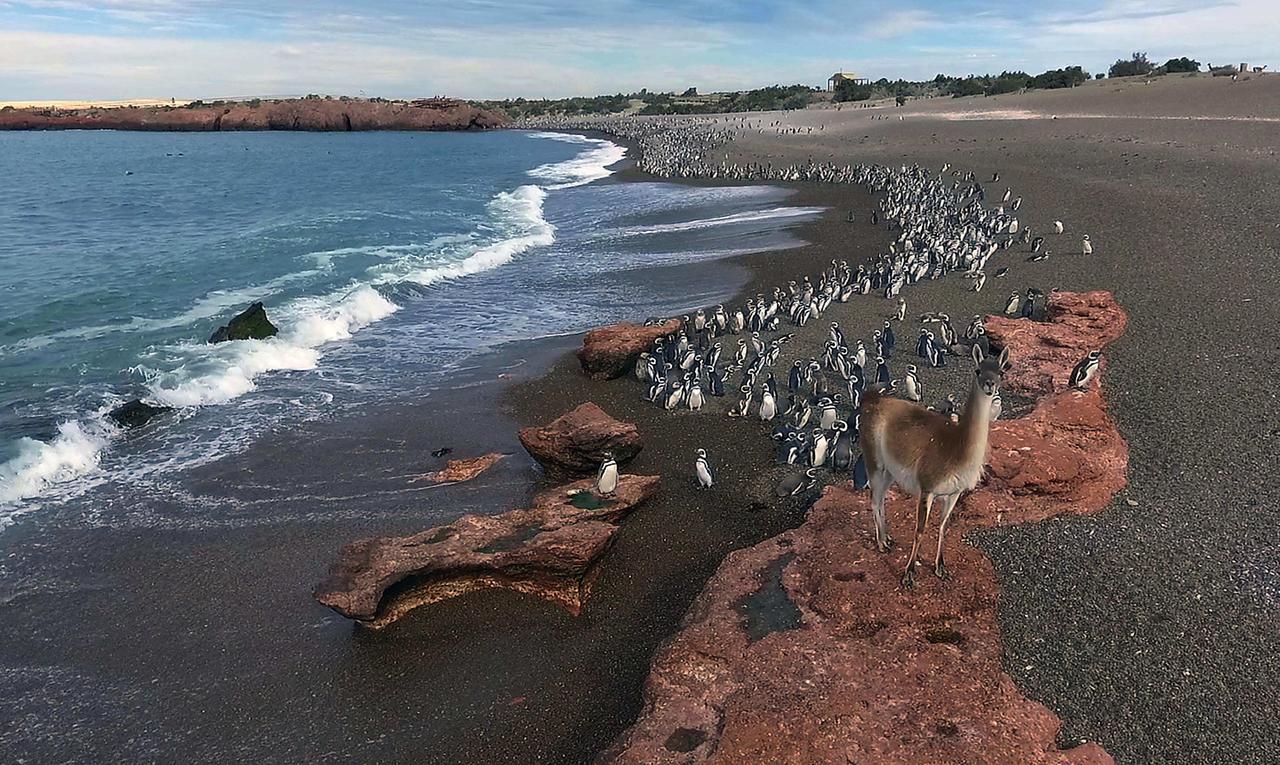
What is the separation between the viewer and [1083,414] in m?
10.8

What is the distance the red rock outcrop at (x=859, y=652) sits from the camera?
5805mm

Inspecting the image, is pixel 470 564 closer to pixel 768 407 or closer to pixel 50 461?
pixel 768 407

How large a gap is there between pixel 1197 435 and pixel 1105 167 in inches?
1203

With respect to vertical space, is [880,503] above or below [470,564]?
above

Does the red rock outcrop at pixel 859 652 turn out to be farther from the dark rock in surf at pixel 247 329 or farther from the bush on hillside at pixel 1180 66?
the bush on hillside at pixel 1180 66

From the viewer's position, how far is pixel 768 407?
14258 mm

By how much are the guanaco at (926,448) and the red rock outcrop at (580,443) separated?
530 centimetres

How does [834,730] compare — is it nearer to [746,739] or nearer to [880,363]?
[746,739]

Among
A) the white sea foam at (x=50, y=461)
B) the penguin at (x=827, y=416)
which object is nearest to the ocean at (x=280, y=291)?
the white sea foam at (x=50, y=461)

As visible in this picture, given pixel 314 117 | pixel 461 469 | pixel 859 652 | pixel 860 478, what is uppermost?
pixel 314 117

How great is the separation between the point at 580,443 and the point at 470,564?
11.2ft

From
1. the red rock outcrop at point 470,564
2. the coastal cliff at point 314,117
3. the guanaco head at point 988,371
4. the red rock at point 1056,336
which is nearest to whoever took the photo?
the guanaco head at point 988,371

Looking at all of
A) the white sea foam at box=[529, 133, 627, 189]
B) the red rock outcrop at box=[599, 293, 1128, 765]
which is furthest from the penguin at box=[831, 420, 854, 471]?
the white sea foam at box=[529, 133, 627, 189]

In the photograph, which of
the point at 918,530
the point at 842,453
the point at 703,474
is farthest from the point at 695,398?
the point at 918,530
